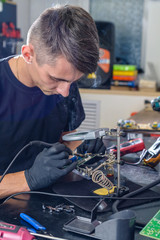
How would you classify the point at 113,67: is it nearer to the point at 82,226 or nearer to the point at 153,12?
the point at 153,12

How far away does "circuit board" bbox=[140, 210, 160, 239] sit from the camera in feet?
2.53

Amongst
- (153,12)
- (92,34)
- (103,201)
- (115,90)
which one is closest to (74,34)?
(92,34)

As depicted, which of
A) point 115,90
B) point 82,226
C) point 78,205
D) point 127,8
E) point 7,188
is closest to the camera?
point 82,226

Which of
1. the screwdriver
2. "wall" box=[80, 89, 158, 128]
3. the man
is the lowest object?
"wall" box=[80, 89, 158, 128]

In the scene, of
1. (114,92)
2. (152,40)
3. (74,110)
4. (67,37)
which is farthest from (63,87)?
(152,40)

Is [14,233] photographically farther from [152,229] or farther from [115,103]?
[115,103]

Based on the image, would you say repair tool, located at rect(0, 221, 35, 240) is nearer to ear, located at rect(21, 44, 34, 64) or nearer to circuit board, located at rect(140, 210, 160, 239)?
circuit board, located at rect(140, 210, 160, 239)

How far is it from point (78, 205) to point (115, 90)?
2067 millimetres

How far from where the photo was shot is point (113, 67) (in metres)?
2.96

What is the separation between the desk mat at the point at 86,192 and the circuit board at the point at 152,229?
97 mm

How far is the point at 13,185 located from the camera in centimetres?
102

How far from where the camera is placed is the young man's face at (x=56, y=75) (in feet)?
3.14

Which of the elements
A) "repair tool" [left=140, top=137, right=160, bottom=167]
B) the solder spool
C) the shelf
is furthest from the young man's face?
the shelf

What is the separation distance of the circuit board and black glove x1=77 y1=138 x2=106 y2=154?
36 centimetres
